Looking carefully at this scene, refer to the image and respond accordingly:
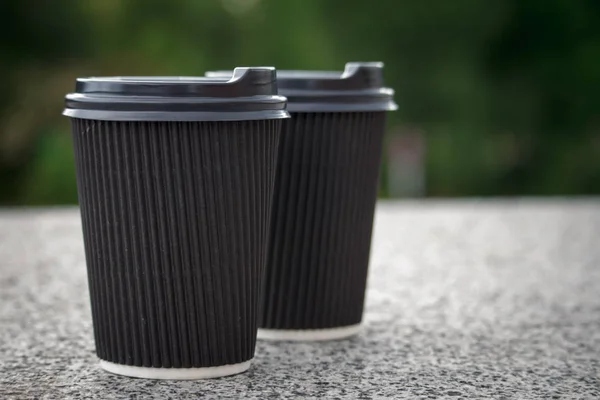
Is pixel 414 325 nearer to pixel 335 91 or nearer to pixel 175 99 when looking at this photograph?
pixel 335 91

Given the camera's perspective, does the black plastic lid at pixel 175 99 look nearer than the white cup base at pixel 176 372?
Yes

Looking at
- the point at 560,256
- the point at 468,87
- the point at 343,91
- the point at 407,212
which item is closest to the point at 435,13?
the point at 468,87

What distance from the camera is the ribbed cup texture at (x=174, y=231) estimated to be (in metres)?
4.26

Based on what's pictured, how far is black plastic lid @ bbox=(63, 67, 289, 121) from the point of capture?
4191 mm

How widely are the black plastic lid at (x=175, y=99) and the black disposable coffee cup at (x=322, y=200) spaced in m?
0.62

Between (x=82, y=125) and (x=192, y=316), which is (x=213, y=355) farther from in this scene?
(x=82, y=125)

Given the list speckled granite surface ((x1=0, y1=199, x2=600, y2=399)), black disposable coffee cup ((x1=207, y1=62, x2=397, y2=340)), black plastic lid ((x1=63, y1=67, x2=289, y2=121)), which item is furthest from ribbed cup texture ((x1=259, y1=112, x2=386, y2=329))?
black plastic lid ((x1=63, y1=67, x2=289, y2=121))

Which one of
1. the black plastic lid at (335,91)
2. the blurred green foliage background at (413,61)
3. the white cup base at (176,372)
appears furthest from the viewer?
the blurred green foliage background at (413,61)

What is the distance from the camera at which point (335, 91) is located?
5000mm

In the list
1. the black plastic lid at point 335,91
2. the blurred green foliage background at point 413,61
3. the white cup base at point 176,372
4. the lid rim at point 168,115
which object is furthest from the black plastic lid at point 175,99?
the blurred green foliage background at point 413,61

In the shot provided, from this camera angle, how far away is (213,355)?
4.46 m

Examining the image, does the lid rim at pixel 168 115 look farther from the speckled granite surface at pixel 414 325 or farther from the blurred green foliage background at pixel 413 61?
the blurred green foliage background at pixel 413 61

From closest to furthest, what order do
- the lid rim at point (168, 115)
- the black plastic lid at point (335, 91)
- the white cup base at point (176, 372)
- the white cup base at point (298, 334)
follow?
the lid rim at point (168, 115) < the white cup base at point (176, 372) < the black plastic lid at point (335, 91) < the white cup base at point (298, 334)

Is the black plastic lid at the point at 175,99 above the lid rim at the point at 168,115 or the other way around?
above
